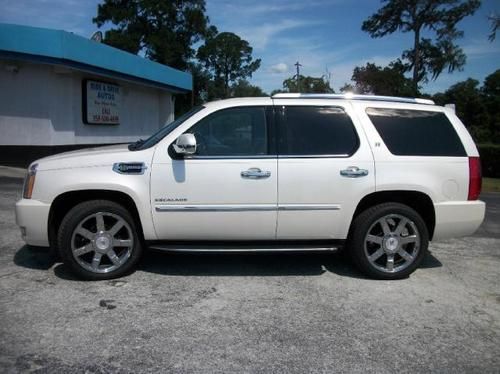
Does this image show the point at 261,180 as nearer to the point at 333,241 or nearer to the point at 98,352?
the point at 333,241

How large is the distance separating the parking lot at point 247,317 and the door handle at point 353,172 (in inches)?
43.3

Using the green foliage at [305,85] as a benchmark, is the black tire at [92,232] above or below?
below

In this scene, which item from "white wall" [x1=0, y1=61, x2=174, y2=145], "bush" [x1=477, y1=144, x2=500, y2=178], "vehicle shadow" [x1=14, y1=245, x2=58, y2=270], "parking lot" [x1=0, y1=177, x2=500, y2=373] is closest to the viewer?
"parking lot" [x1=0, y1=177, x2=500, y2=373]

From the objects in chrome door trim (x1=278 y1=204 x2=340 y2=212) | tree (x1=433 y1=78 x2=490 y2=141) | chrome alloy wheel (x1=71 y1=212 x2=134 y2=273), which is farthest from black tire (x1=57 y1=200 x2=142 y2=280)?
tree (x1=433 y1=78 x2=490 y2=141)

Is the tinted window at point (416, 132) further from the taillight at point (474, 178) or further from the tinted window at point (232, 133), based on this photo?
the tinted window at point (232, 133)

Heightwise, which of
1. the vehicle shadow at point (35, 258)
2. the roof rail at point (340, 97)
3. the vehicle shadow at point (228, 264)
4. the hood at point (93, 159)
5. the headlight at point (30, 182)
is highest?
the roof rail at point (340, 97)

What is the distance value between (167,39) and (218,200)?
43.8 metres

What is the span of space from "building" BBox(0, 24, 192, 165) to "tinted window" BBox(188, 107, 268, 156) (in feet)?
30.1

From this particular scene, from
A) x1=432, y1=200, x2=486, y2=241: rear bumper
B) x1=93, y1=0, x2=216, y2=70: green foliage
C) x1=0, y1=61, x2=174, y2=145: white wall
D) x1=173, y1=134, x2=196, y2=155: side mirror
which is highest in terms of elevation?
x1=93, y1=0, x2=216, y2=70: green foliage

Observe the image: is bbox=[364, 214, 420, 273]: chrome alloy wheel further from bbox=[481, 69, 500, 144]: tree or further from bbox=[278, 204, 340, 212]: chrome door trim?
bbox=[481, 69, 500, 144]: tree

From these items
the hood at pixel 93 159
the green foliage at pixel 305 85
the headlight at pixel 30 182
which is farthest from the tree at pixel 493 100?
the headlight at pixel 30 182

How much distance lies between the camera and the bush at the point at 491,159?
69.2 ft

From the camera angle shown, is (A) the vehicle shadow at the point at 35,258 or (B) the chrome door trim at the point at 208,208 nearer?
(B) the chrome door trim at the point at 208,208

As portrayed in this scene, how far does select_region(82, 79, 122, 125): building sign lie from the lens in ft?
48.2
